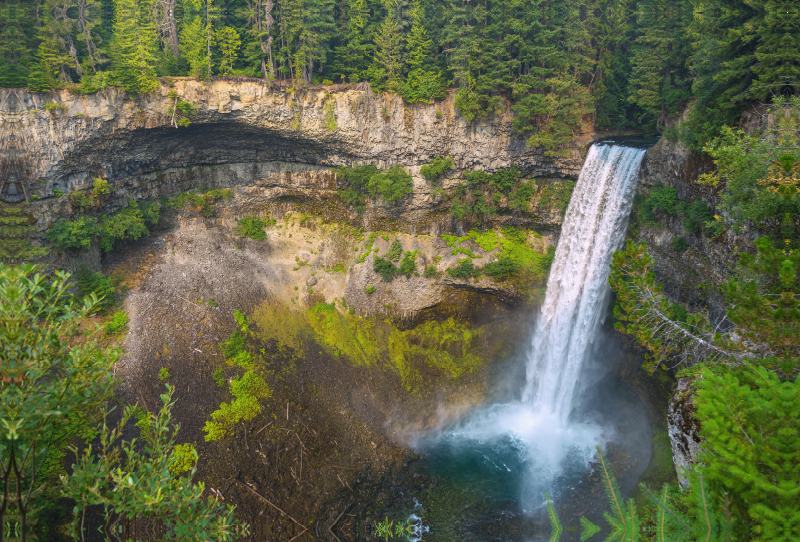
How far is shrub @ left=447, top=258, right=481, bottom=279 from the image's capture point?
30.2 metres

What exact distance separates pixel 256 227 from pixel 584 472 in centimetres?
2627

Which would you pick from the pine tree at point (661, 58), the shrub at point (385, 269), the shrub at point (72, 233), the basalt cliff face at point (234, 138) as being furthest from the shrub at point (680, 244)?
the shrub at point (72, 233)

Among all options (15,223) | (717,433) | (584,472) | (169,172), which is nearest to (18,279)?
(717,433)

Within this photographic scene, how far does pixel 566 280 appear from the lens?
2741cm

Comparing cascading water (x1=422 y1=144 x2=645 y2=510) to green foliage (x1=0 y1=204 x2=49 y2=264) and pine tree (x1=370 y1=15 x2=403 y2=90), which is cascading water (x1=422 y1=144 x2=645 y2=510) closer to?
pine tree (x1=370 y1=15 x2=403 y2=90)

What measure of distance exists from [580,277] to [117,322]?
26708 mm

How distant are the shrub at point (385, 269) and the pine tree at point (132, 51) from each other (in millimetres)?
17662

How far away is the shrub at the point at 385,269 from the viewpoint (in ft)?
102

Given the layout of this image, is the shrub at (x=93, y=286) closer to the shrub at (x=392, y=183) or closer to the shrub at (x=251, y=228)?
the shrub at (x=251, y=228)

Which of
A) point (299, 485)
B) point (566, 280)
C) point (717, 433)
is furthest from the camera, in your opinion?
point (566, 280)

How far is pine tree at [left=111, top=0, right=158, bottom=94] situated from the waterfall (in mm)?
27134

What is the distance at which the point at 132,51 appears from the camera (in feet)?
93.2

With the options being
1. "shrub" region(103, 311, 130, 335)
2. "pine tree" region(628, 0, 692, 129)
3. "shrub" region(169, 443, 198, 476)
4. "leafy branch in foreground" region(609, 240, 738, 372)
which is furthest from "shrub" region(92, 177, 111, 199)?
"pine tree" region(628, 0, 692, 129)

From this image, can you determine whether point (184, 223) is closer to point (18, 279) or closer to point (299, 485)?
point (299, 485)
